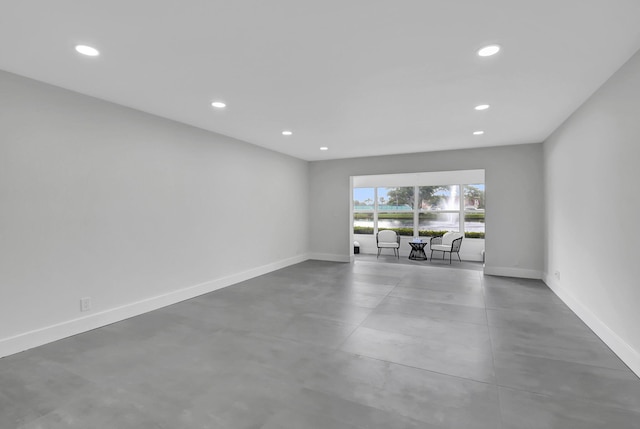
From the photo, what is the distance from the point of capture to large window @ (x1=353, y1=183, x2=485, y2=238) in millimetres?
9094

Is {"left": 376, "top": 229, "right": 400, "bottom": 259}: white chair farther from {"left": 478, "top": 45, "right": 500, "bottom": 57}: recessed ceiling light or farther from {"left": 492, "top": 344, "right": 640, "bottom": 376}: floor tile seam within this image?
{"left": 478, "top": 45, "right": 500, "bottom": 57}: recessed ceiling light

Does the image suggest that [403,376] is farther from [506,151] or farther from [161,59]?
[506,151]

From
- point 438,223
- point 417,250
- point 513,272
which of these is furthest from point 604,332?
point 438,223

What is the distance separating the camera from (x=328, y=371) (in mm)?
2627

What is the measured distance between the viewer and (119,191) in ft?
12.5

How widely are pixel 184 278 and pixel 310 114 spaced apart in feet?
9.93

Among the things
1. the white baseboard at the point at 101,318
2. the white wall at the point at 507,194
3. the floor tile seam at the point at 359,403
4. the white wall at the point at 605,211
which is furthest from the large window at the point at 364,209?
the floor tile seam at the point at 359,403

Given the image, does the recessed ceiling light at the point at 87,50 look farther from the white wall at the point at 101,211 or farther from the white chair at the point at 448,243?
the white chair at the point at 448,243

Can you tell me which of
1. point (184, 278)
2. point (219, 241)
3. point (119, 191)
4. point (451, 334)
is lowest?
point (451, 334)

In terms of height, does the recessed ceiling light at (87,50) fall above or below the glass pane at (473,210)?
above

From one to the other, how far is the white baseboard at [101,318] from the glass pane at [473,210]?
6.78 metres

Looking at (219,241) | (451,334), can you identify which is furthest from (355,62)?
(219,241)

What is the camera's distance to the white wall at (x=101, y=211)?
296 centimetres

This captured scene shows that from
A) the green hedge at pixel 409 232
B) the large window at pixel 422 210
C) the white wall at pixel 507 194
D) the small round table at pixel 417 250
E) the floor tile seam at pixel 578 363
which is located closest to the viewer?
the floor tile seam at pixel 578 363
